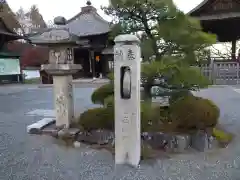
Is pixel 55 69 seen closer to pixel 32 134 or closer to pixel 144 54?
pixel 32 134

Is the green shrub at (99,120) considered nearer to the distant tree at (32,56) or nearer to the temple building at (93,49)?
the temple building at (93,49)

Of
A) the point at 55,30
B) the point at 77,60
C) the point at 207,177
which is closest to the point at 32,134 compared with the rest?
the point at 55,30

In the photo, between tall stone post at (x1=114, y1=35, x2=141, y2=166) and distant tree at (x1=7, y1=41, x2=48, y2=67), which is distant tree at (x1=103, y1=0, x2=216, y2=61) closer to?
tall stone post at (x1=114, y1=35, x2=141, y2=166)

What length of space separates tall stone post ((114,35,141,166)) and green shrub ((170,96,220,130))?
1303mm

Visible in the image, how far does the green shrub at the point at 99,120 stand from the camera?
14.7 feet

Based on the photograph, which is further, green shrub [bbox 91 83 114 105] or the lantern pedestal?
green shrub [bbox 91 83 114 105]

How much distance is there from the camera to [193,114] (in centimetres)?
438

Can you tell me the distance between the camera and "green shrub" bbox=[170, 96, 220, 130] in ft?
14.4

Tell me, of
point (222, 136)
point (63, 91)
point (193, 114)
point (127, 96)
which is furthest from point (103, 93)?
point (222, 136)

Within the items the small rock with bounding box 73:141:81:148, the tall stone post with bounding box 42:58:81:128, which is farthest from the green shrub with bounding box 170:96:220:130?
the tall stone post with bounding box 42:58:81:128

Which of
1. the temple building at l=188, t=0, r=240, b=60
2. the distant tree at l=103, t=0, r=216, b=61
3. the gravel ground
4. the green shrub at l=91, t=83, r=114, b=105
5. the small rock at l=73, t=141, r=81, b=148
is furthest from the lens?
the temple building at l=188, t=0, r=240, b=60

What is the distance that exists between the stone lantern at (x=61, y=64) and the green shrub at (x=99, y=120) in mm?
554

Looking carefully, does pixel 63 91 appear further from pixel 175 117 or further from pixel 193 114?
pixel 193 114

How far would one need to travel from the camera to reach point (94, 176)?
10.7 feet
